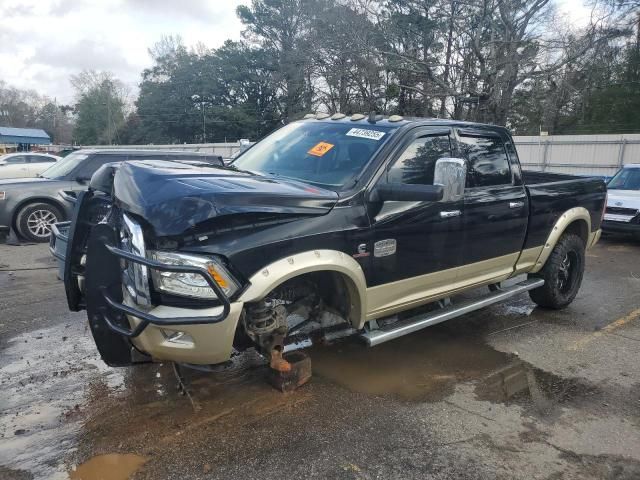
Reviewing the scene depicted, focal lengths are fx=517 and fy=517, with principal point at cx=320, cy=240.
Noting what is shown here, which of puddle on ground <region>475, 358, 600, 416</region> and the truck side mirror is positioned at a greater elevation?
the truck side mirror

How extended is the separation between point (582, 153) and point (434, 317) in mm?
19397

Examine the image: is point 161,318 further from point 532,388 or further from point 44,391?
point 532,388

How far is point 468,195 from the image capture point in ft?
14.5

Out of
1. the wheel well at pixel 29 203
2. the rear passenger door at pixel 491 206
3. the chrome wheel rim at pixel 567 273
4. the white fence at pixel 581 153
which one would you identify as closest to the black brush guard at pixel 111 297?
the rear passenger door at pixel 491 206

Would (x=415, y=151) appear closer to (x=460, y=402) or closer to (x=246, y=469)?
(x=460, y=402)

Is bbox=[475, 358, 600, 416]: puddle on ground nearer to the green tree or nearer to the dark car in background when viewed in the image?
the dark car in background

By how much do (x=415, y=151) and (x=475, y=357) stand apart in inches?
74.7

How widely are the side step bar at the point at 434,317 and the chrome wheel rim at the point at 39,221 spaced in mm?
7620

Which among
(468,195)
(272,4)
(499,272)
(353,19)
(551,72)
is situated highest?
(272,4)

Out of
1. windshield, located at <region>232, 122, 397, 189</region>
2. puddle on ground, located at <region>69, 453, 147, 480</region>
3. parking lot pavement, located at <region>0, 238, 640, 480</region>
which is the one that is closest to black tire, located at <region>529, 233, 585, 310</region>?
parking lot pavement, located at <region>0, 238, 640, 480</region>

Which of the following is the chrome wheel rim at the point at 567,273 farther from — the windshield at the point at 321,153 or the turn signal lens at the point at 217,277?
the turn signal lens at the point at 217,277

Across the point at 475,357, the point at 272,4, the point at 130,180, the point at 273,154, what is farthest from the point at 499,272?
the point at 272,4

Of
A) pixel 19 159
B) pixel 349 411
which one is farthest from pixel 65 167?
pixel 19 159

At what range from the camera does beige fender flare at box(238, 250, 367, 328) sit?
2.98 meters
